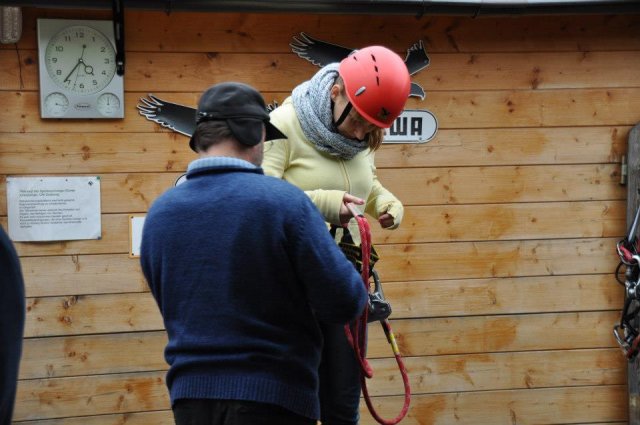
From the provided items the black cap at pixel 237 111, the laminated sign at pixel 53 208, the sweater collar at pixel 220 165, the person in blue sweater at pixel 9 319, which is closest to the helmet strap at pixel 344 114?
the black cap at pixel 237 111

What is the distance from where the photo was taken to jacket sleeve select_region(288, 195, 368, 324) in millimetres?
2273

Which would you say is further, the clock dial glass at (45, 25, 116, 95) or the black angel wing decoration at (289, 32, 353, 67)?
the black angel wing decoration at (289, 32, 353, 67)

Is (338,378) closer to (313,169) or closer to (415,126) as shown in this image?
(313,169)

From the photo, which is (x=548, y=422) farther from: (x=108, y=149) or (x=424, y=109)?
(x=108, y=149)

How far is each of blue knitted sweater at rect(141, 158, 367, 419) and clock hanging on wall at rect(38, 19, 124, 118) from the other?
1958mm

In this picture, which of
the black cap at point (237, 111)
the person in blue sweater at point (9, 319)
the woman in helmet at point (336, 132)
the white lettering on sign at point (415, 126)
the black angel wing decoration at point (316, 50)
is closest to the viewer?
the person in blue sweater at point (9, 319)

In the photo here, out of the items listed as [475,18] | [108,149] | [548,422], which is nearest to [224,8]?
[108,149]

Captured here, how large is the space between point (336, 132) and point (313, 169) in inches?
5.7

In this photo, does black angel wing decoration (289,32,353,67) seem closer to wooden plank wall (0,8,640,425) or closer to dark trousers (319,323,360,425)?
wooden plank wall (0,8,640,425)

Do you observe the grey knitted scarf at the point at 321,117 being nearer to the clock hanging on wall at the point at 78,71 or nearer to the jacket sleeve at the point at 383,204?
the jacket sleeve at the point at 383,204

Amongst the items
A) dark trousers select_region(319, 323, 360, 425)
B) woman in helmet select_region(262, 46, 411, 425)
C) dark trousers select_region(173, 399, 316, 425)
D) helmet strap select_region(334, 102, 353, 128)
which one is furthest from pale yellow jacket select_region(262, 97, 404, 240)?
dark trousers select_region(173, 399, 316, 425)

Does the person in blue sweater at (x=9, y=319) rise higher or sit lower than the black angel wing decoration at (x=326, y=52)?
lower

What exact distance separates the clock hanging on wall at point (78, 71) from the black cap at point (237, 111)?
74.2 inches

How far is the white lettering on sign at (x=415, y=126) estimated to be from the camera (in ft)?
14.7
